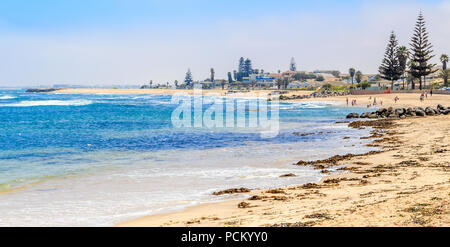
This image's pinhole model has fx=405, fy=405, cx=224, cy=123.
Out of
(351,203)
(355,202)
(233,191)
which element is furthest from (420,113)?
(351,203)

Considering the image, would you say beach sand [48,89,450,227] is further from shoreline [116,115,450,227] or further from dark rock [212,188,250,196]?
dark rock [212,188,250,196]

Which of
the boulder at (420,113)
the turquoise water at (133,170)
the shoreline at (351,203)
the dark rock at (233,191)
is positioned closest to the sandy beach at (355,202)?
the shoreline at (351,203)

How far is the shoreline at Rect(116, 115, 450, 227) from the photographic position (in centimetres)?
702

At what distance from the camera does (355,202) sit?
858 cm

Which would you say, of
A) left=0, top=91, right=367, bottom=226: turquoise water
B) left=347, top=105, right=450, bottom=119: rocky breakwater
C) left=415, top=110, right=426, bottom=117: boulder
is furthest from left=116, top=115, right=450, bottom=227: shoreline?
left=347, top=105, right=450, bottom=119: rocky breakwater

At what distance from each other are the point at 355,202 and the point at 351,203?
12cm

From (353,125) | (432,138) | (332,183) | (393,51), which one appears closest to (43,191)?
(332,183)

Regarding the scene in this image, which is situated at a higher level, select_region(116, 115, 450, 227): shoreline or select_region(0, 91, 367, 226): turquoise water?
select_region(116, 115, 450, 227): shoreline

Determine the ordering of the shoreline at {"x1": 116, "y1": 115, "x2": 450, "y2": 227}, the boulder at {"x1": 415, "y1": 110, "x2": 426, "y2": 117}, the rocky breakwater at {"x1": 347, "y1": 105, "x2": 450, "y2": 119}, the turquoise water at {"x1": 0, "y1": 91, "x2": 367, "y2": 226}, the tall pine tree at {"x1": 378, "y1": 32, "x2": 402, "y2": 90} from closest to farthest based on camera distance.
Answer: the shoreline at {"x1": 116, "y1": 115, "x2": 450, "y2": 227} → the turquoise water at {"x1": 0, "y1": 91, "x2": 367, "y2": 226} → the boulder at {"x1": 415, "y1": 110, "x2": 426, "y2": 117} → the rocky breakwater at {"x1": 347, "y1": 105, "x2": 450, "y2": 119} → the tall pine tree at {"x1": 378, "y1": 32, "x2": 402, "y2": 90}

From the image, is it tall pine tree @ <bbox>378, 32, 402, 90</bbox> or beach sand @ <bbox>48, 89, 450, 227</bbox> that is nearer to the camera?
beach sand @ <bbox>48, 89, 450, 227</bbox>

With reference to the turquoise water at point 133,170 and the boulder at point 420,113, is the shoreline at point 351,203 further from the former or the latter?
the boulder at point 420,113

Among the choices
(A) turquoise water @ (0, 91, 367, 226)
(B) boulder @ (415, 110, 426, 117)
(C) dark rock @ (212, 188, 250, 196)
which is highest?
(B) boulder @ (415, 110, 426, 117)

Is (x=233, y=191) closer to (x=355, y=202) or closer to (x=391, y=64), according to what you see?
(x=355, y=202)
